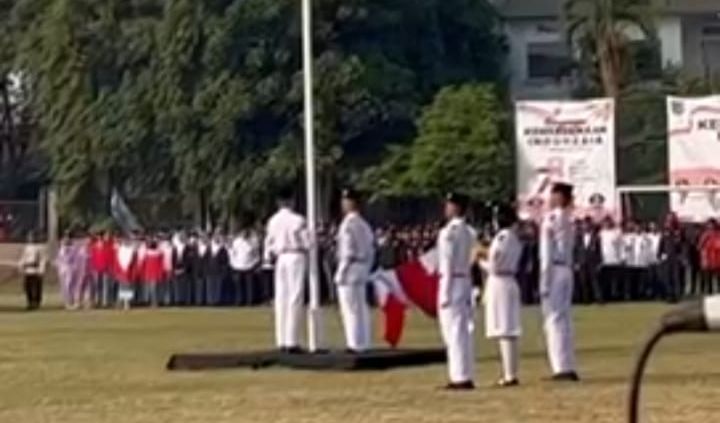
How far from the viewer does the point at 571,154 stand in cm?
5025

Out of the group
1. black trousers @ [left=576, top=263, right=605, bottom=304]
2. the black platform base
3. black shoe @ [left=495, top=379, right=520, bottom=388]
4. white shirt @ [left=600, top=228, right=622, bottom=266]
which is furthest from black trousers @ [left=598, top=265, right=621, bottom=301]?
black shoe @ [left=495, top=379, right=520, bottom=388]

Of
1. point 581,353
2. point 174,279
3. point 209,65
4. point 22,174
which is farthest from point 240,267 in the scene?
point 22,174

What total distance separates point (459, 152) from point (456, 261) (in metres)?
41.0

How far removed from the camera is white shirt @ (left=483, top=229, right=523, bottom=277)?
72.9 feet

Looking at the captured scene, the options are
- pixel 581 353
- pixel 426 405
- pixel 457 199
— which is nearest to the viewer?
pixel 426 405

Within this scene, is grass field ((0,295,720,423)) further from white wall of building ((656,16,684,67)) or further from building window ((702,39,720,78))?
building window ((702,39,720,78))

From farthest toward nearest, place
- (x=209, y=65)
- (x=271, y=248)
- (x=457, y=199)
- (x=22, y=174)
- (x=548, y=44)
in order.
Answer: (x=22, y=174) < (x=548, y=44) < (x=209, y=65) < (x=271, y=248) < (x=457, y=199)

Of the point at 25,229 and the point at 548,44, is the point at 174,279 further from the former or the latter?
the point at 548,44

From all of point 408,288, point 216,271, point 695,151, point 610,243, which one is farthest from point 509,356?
point 216,271

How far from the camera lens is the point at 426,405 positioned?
20.0 metres

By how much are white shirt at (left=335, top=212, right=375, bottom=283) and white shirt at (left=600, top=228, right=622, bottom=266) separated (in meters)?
21.7

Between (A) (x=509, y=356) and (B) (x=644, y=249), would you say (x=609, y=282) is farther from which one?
(A) (x=509, y=356)

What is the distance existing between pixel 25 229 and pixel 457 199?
181 feet

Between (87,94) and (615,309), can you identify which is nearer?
(615,309)
